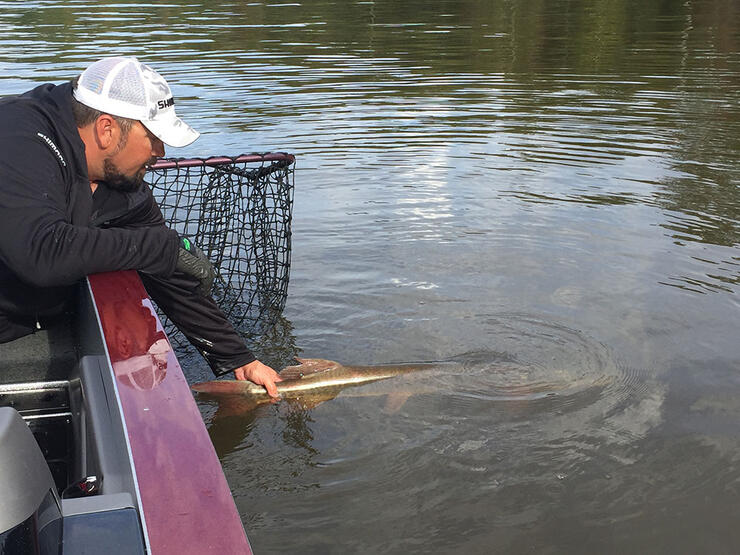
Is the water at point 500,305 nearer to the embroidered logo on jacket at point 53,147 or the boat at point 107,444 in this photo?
the boat at point 107,444

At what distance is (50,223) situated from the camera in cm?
299

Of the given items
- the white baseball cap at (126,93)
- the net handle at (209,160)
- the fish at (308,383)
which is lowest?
the fish at (308,383)

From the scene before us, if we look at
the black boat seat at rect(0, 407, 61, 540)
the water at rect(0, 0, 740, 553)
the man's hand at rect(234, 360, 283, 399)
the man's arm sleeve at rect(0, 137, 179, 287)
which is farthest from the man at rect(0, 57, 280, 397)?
the black boat seat at rect(0, 407, 61, 540)

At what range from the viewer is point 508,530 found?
12.3ft

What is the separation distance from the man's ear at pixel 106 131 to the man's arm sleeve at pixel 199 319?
0.68m

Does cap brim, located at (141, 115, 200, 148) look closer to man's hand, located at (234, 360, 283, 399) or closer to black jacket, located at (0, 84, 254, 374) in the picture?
black jacket, located at (0, 84, 254, 374)

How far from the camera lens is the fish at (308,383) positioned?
445 cm

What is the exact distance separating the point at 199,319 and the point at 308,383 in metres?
0.88

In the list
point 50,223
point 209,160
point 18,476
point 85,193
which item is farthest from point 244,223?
point 18,476

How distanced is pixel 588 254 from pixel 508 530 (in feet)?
12.3

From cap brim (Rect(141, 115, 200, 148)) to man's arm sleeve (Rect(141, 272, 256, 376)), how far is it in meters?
0.62

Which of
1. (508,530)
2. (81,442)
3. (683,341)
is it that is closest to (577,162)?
(683,341)

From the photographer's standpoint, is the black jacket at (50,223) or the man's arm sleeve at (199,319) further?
the man's arm sleeve at (199,319)

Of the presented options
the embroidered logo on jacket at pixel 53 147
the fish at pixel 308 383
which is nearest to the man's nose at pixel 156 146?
the embroidered logo on jacket at pixel 53 147
